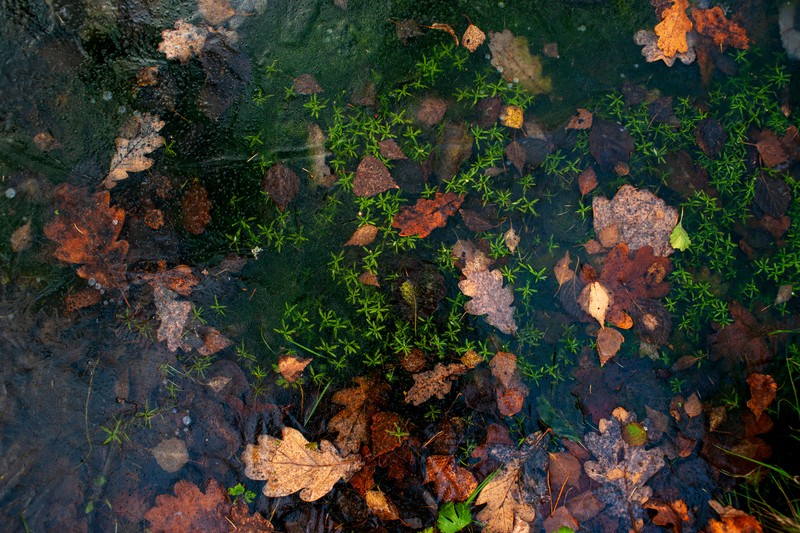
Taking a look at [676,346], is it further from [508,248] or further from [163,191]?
[163,191]

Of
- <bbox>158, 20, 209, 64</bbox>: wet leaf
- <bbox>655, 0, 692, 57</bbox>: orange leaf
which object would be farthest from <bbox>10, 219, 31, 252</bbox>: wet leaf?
<bbox>655, 0, 692, 57</bbox>: orange leaf

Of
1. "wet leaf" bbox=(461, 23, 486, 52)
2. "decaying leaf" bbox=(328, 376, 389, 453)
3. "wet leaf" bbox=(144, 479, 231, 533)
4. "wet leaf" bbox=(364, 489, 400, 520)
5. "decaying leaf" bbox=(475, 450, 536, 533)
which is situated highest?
"wet leaf" bbox=(461, 23, 486, 52)

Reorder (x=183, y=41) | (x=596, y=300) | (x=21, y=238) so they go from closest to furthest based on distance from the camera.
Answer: (x=21, y=238), (x=183, y=41), (x=596, y=300)

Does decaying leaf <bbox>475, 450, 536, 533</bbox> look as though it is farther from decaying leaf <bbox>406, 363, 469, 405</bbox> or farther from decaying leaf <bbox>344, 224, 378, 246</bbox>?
decaying leaf <bbox>344, 224, 378, 246</bbox>

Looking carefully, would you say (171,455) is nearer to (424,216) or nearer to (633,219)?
(424,216)

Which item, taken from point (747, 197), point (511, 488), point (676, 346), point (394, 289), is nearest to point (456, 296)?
point (394, 289)

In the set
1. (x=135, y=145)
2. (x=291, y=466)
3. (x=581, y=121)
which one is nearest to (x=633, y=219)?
(x=581, y=121)
